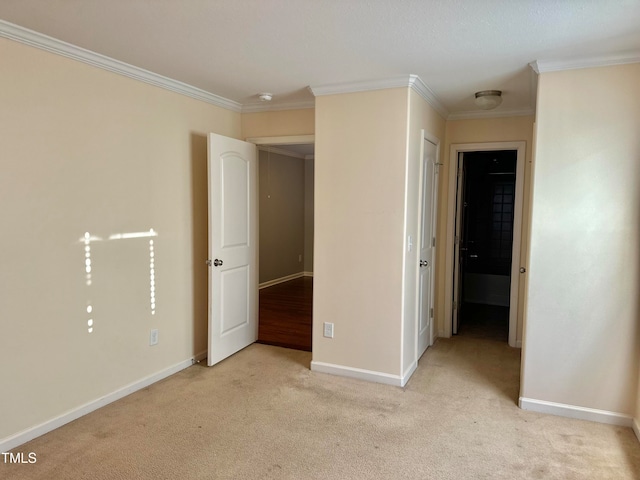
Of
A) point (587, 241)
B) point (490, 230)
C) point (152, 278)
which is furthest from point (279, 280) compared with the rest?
point (587, 241)

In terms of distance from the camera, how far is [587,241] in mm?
2811

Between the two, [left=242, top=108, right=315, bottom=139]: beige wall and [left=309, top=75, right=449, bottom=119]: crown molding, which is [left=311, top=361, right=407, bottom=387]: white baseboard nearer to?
[left=242, top=108, right=315, bottom=139]: beige wall

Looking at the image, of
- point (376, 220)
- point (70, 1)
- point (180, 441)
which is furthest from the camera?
point (376, 220)

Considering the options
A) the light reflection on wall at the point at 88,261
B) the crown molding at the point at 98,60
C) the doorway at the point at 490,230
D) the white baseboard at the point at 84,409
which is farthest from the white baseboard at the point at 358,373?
the doorway at the point at 490,230

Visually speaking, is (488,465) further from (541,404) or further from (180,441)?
(180,441)

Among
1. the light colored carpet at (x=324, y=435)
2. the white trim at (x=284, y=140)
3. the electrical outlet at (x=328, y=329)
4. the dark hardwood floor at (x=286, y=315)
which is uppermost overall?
the white trim at (x=284, y=140)

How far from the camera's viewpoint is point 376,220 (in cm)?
339

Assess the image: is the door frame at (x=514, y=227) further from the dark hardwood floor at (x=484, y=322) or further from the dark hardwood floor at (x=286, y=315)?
the dark hardwood floor at (x=286, y=315)

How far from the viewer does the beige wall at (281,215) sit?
7.19m

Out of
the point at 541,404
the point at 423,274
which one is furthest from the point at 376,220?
the point at 541,404

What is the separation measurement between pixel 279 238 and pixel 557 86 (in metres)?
5.37

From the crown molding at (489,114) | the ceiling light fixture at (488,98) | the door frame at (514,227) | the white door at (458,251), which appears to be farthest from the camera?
the white door at (458,251)

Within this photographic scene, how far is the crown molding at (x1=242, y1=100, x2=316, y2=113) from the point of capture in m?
3.99

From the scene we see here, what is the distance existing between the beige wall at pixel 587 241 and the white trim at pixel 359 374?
98 cm
